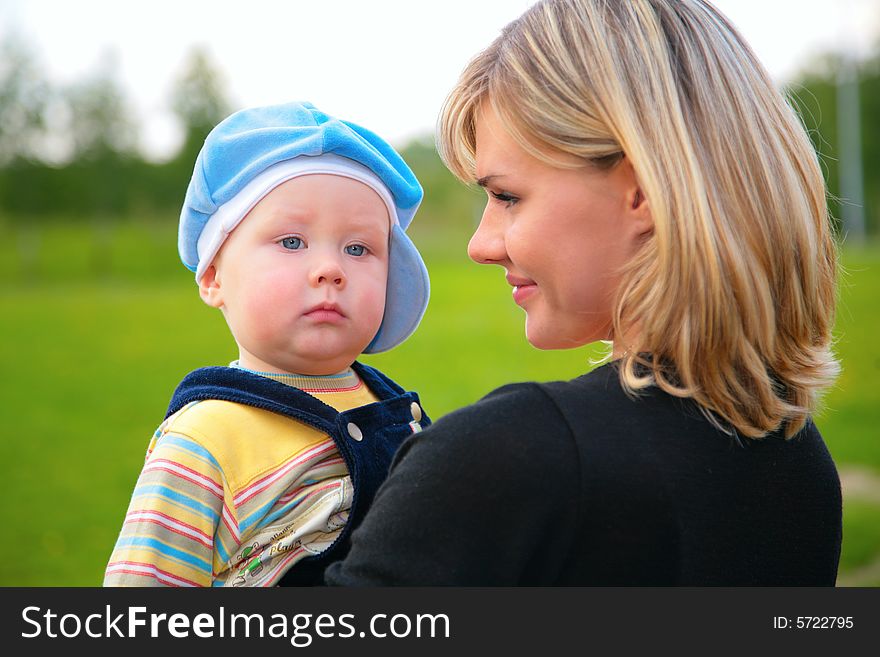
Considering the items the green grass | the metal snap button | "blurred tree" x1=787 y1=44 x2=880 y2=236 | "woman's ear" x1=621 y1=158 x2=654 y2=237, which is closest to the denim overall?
the metal snap button

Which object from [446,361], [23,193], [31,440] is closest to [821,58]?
[23,193]

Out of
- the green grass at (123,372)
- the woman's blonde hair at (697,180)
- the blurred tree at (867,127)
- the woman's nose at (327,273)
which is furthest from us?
the blurred tree at (867,127)

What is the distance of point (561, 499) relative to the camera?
54.2 inches

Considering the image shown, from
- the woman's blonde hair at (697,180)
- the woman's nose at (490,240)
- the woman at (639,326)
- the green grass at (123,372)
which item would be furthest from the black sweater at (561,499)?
the green grass at (123,372)

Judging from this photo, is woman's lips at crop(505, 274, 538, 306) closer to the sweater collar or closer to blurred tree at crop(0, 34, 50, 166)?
the sweater collar

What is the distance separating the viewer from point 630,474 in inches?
54.9

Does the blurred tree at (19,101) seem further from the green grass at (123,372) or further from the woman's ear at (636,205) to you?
the woman's ear at (636,205)

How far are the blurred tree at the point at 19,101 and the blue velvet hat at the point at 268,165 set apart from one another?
32649 mm

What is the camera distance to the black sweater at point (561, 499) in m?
1.38

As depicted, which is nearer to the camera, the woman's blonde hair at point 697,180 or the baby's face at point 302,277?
the woman's blonde hair at point 697,180

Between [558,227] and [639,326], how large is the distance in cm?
22

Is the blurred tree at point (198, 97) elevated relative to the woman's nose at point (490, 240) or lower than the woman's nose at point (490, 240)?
elevated

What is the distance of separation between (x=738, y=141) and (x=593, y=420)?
582 mm

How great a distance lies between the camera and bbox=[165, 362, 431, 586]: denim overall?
6.32ft
